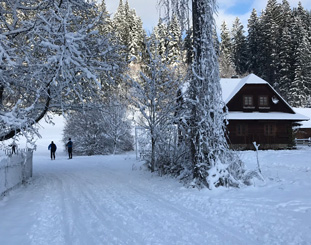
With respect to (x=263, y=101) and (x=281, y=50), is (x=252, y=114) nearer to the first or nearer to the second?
(x=263, y=101)

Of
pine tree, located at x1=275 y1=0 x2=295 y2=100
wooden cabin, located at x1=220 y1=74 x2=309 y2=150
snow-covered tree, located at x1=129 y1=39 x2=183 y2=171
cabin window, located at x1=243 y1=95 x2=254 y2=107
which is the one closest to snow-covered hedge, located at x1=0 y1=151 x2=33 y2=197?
snow-covered tree, located at x1=129 y1=39 x2=183 y2=171

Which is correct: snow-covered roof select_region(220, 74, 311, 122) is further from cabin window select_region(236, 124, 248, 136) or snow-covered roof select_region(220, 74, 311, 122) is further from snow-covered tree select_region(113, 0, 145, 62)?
snow-covered tree select_region(113, 0, 145, 62)

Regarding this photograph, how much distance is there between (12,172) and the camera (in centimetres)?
848

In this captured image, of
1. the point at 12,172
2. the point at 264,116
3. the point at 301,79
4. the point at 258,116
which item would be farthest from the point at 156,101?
the point at 301,79

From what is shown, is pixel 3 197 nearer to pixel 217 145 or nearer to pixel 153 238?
pixel 153 238

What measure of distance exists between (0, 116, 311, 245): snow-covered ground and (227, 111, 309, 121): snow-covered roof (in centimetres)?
1968

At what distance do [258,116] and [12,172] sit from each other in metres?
24.1

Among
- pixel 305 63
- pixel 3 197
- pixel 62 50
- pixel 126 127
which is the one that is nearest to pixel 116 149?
pixel 126 127

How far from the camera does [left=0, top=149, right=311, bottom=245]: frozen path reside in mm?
4180

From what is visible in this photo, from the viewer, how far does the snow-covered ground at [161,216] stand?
4.19 meters

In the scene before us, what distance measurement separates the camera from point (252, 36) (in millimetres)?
61250

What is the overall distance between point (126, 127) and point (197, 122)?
23.0 m

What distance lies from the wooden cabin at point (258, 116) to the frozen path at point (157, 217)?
20.9 m

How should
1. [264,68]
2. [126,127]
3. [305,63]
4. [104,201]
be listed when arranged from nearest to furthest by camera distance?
[104,201] < [126,127] < [305,63] < [264,68]
